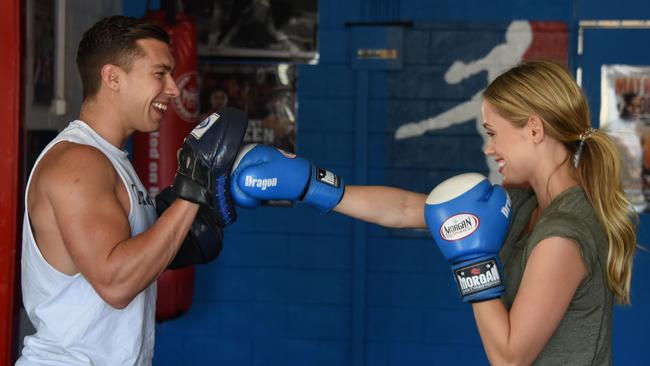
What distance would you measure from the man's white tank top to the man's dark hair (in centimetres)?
19

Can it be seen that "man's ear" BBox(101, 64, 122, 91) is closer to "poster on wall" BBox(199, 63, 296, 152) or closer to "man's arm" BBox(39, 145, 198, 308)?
"man's arm" BBox(39, 145, 198, 308)

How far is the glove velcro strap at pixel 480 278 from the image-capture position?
74.1 inches

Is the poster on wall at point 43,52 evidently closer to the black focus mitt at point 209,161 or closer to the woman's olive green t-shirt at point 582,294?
the black focus mitt at point 209,161

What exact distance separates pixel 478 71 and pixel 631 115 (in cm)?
80

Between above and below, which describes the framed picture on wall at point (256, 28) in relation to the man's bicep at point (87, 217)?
above

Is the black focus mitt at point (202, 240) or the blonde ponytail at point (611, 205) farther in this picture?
the black focus mitt at point (202, 240)

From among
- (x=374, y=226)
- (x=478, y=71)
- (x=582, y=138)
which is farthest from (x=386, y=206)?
(x=478, y=71)

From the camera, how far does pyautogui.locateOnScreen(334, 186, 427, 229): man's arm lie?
2469 mm

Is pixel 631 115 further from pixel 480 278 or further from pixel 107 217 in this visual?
pixel 107 217

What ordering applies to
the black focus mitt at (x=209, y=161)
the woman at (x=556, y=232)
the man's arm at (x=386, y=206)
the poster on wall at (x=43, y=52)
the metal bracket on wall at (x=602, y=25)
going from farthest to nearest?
the metal bracket on wall at (x=602, y=25)
the poster on wall at (x=43, y=52)
the man's arm at (x=386, y=206)
the black focus mitt at (x=209, y=161)
the woman at (x=556, y=232)

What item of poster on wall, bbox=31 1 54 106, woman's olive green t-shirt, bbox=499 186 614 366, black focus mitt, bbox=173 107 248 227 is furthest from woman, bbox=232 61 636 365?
poster on wall, bbox=31 1 54 106

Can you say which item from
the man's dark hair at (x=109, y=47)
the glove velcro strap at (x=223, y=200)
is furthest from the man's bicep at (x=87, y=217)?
the man's dark hair at (x=109, y=47)

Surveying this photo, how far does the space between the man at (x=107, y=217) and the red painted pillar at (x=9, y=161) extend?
2.00ft

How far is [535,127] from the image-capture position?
1985mm
